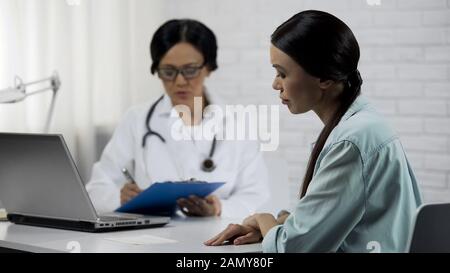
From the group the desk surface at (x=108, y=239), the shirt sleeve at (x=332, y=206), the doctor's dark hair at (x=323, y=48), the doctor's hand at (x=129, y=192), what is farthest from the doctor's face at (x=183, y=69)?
the shirt sleeve at (x=332, y=206)

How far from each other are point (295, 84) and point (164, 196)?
0.53 metres

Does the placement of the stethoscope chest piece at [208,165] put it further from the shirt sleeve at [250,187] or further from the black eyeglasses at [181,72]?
the black eyeglasses at [181,72]

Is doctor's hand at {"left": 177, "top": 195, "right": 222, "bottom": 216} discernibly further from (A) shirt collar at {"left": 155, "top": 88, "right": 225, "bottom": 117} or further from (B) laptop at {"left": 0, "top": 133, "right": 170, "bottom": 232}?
(A) shirt collar at {"left": 155, "top": 88, "right": 225, "bottom": 117}

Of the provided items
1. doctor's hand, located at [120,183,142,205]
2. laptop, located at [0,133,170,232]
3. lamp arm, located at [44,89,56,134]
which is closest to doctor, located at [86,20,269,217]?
lamp arm, located at [44,89,56,134]

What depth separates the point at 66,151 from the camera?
4.83 ft

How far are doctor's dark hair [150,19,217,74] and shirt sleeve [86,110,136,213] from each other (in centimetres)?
22

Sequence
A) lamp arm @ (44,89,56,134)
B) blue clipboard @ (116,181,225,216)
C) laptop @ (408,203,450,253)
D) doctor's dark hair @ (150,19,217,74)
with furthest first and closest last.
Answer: doctor's dark hair @ (150,19,217,74)
lamp arm @ (44,89,56,134)
blue clipboard @ (116,181,225,216)
laptop @ (408,203,450,253)

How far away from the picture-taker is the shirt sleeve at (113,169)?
2219 millimetres

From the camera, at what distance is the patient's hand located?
1.37 metres

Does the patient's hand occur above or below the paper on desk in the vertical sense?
above

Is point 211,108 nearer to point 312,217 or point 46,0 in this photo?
point 46,0

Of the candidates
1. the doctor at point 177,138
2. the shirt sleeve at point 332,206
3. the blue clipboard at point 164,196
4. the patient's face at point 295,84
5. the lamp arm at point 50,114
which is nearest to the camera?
the shirt sleeve at point 332,206

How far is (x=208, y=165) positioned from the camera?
93.5 inches

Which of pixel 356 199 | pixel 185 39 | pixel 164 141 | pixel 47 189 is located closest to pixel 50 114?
pixel 164 141
